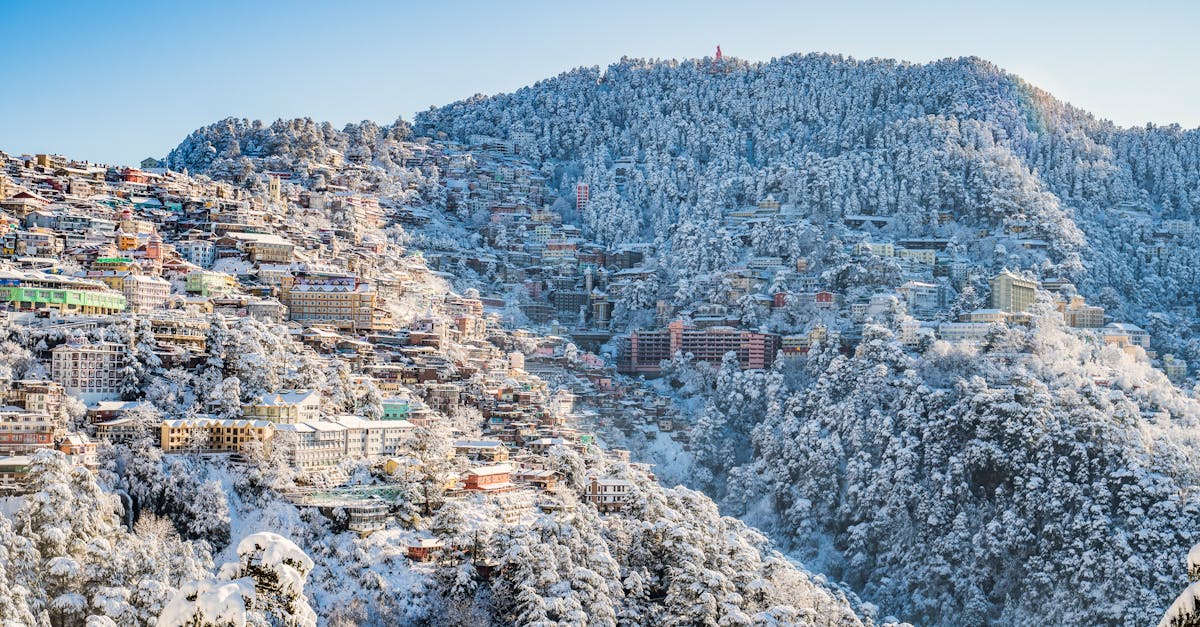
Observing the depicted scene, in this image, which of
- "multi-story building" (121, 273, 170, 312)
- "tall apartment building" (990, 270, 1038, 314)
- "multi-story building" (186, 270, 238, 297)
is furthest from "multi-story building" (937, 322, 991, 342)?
"multi-story building" (121, 273, 170, 312)

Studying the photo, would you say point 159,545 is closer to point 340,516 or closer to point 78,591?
point 78,591

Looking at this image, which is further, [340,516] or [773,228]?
[773,228]

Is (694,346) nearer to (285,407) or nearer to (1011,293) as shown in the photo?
(1011,293)

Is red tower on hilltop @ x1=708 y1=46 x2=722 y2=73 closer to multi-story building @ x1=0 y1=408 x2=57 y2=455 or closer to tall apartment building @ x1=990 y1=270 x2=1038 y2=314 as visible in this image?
tall apartment building @ x1=990 y1=270 x2=1038 y2=314

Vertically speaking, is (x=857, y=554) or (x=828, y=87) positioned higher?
(x=828, y=87)

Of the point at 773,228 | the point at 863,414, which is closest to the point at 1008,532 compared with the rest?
the point at 863,414

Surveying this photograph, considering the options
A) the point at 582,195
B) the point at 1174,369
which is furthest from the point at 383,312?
the point at 582,195
